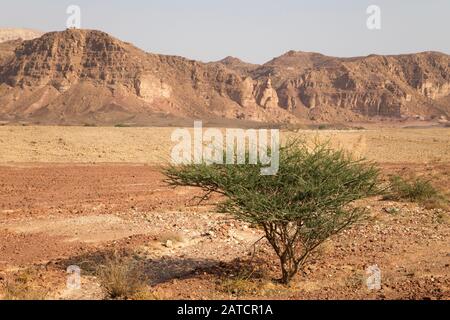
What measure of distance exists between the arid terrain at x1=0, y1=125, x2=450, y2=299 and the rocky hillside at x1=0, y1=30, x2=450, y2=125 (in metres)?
62.0

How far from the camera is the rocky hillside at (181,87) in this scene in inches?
3664

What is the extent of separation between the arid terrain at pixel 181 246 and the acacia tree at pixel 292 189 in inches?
38.5

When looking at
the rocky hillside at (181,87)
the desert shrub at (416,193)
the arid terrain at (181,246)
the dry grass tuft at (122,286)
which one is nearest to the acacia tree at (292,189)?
the arid terrain at (181,246)

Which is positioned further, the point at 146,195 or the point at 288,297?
the point at 146,195

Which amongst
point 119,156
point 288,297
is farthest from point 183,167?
point 119,156

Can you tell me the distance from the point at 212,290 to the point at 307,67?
164 m

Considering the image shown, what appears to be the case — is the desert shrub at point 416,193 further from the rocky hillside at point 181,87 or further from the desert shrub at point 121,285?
the rocky hillside at point 181,87

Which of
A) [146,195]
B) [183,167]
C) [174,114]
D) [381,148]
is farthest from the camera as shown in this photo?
[174,114]

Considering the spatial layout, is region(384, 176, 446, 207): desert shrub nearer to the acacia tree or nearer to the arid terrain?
the arid terrain

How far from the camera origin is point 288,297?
802cm

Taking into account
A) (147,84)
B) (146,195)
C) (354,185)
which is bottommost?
(146,195)

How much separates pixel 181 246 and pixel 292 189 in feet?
12.3

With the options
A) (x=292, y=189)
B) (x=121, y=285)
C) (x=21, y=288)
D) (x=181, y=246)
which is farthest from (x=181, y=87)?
(x=121, y=285)
